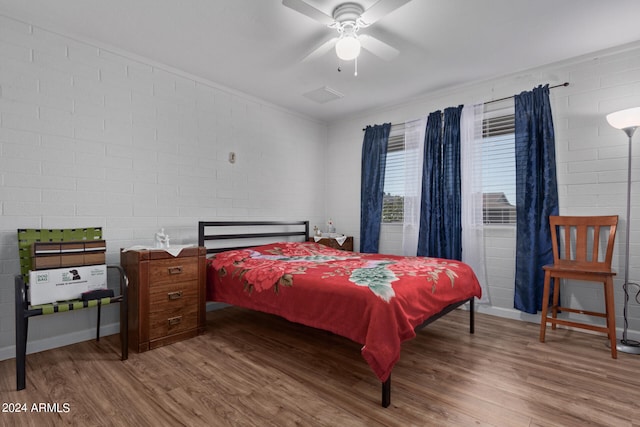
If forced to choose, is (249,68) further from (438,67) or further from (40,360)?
(40,360)

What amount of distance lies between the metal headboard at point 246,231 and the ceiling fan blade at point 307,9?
95.8 inches

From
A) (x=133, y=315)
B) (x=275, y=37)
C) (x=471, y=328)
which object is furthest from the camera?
(x=471, y=328)

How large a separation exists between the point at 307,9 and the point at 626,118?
2.78 m

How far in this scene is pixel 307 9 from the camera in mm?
2209

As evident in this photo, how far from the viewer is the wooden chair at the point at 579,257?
2.78 m

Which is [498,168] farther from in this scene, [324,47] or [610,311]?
[324,47]

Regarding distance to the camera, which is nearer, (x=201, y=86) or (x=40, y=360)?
(x=40, y=360)

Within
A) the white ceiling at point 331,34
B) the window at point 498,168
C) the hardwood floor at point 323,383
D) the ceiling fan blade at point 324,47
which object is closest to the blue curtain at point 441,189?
the window at point 498,168

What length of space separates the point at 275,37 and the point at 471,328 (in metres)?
3.31

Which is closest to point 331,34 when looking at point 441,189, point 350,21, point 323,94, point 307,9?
point 350,21

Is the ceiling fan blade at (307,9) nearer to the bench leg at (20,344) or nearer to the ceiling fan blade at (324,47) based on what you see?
the ceiling fan blade at (324,47)

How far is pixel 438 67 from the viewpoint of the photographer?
3.56m

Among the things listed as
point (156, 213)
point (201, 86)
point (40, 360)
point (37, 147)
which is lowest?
point (40, 360)

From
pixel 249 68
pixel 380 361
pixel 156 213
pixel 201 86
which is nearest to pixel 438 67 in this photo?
pixel 249 68
